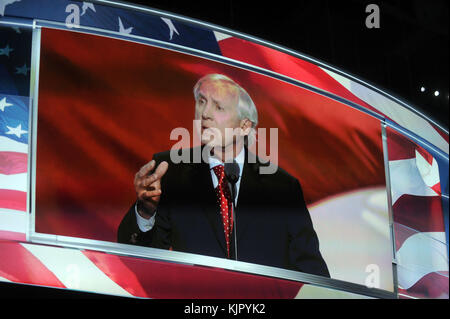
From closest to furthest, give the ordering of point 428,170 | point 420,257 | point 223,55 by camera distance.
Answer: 1. point 223,55
2. point 420,257
3. point 428,170

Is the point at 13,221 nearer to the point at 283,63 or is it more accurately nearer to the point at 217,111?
the point at 217,111

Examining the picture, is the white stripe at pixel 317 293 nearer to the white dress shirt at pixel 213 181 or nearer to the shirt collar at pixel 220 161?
the white dress shirt at pixel 213 181

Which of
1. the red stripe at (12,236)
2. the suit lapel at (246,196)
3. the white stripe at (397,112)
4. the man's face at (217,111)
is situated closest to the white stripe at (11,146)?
the red stripe at (12,236)

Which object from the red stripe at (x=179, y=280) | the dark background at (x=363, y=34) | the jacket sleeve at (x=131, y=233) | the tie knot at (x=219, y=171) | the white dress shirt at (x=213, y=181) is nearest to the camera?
the red stripe at (x=179, y=280)

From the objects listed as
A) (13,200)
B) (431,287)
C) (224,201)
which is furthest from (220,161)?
(431,287)

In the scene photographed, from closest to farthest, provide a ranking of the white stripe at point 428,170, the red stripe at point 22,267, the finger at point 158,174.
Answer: the red stripe at point 22,267 → the finger at point 158,174 → the white stripe at point 428,170

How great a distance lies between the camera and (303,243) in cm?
412

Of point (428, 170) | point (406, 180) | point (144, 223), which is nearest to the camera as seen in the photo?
point (144, 223)

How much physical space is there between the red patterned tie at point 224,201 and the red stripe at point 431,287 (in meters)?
1.46

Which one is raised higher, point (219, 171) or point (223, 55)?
point (223, 55)

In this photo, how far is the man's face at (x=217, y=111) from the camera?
4.04 m

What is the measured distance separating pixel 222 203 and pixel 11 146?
4.29ft

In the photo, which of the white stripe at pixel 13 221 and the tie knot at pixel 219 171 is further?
the tie knot at pixel 219 171

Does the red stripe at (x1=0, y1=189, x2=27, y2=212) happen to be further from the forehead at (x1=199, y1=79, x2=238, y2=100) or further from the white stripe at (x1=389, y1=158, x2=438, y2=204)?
the white stripe at (x1=389, y1=158, x2=438, y2=204)
